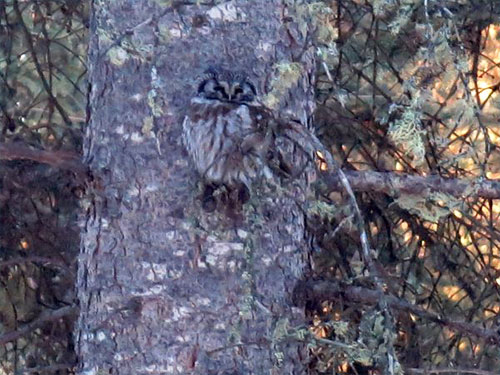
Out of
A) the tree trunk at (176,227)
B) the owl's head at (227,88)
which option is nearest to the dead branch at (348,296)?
the tree trunk at (176,227)

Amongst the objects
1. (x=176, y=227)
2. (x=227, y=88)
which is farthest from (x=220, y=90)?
(x=176, y=227)

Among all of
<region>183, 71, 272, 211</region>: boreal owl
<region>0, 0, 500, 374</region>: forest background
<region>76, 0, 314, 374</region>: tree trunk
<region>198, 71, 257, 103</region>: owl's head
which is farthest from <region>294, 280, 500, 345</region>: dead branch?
<region>198, 71, 257, 103</region>: owl's head

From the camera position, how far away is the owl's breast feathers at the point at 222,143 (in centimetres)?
301

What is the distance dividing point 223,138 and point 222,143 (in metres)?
0.01

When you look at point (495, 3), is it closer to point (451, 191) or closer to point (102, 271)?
point (451, 191)

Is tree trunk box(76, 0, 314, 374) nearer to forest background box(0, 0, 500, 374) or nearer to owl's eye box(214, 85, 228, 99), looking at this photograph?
owl's eye box(214, 85, 228, 99)

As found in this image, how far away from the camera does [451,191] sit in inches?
126

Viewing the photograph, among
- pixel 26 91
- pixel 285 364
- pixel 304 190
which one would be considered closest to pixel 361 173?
pixel 304 190

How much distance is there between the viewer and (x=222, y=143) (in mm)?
3084

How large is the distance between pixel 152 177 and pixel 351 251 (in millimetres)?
1714

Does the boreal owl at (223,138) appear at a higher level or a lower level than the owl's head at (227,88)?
lower

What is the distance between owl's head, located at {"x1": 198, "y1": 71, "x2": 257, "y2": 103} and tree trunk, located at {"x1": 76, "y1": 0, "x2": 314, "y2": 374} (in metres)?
0.03

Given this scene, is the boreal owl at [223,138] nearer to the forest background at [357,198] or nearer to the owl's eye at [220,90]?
the owl's eye at [220,90]

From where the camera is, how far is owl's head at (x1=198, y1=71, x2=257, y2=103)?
3.00 m
